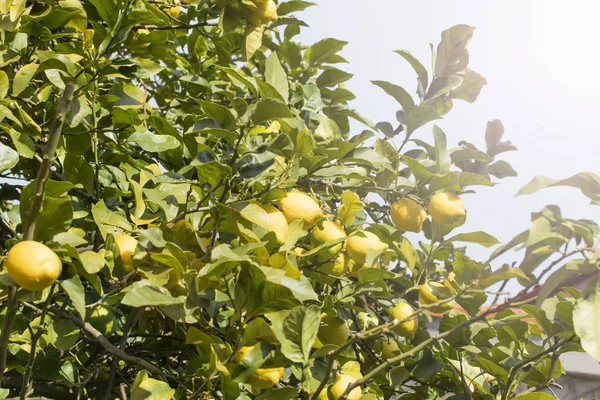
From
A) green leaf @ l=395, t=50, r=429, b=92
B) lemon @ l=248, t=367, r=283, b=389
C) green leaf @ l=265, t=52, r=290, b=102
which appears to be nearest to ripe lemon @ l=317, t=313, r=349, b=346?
lemon @ l=248, t=367, r=283, b=389

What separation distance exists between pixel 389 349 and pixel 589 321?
0.78 meters

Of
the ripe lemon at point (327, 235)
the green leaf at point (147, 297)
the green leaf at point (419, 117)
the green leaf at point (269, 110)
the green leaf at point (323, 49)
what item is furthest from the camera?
the green leaf at point (323, 49)

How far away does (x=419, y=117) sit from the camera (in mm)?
1427

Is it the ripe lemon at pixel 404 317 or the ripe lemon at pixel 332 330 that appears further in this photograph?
the ripe lemon at pixel 404 317

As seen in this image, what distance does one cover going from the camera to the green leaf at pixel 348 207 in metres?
1.26

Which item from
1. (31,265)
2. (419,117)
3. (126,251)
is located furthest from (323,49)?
(31,265)

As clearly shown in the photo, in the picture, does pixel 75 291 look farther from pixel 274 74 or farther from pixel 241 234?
pixel 274 74

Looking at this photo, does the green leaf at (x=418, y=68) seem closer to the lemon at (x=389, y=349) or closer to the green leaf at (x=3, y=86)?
the lemon at (x=389, y=349)

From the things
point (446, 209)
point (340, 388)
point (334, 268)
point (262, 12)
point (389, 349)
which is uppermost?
point (262, 12)

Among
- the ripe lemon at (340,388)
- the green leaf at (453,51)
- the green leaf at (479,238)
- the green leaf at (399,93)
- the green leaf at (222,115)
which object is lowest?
the ripe lemon at (340,388)

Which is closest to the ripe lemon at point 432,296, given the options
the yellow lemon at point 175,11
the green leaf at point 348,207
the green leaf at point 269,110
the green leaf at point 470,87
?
the green leaf at point 348,207

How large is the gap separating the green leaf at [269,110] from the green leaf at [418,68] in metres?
0.67

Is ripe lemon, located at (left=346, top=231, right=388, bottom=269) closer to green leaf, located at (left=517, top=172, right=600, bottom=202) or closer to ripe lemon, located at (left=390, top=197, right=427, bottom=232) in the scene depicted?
ripe lemon, located at (left=390, top=197, right=427, bottom=232)

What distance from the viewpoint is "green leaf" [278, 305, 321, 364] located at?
2.84ft
